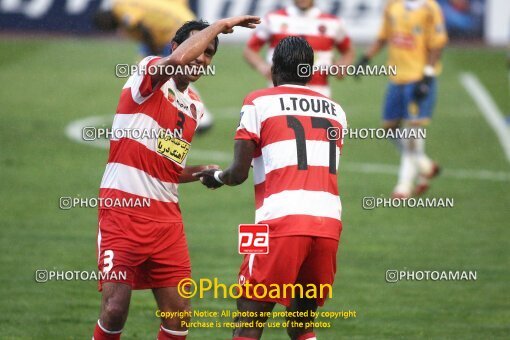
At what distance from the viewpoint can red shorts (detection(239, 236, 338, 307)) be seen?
6543mm

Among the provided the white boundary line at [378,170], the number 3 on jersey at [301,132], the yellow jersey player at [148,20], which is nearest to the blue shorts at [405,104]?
the white boundary line at [378,170]

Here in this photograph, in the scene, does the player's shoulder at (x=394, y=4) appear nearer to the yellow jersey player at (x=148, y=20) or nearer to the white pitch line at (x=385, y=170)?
the white pitch line at (x=385, y=170)

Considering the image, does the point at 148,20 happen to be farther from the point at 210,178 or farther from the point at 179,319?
the point at 179,319

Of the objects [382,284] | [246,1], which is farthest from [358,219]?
[246,1]

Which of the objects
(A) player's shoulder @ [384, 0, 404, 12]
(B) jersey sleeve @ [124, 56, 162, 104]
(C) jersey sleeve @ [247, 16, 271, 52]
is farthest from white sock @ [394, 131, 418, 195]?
(B) jersey sleeve @ [124, 56, 162, 104]

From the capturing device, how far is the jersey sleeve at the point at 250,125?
21.6 feet

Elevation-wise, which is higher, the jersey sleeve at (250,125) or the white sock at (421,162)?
the white sock at (421,162)

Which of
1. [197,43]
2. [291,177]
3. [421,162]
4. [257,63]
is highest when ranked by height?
[257,63]

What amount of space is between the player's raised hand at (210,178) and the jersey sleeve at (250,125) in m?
0.60

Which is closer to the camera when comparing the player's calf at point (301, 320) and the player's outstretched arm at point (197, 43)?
the player's outstretched arm at point (197, 43)

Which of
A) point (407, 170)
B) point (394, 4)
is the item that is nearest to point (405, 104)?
point (407, 170)

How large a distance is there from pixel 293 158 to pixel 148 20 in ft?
36.3

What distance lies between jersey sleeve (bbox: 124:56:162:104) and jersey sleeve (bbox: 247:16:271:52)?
693 cm

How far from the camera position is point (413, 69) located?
15.4 m
